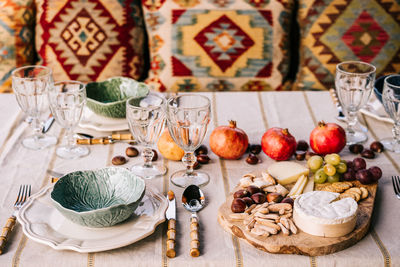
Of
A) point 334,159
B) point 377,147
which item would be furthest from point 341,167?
point 377,147

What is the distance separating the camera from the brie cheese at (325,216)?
92cm

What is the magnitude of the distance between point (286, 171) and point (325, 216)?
237mm

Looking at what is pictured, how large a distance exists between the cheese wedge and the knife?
241 millimetres

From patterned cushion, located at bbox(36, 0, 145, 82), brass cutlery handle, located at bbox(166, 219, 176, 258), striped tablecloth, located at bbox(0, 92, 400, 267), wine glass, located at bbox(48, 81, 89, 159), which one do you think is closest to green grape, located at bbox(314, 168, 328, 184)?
striped tablecloth, located at bbox(0, 92, 400, 267)

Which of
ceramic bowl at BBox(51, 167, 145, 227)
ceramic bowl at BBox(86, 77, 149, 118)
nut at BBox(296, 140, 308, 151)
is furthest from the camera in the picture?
ceramic bowl at BBox(86, 77, 149, 118)

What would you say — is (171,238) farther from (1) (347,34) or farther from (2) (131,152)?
(1) (347,34)

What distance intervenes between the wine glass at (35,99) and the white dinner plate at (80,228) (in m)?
0.36

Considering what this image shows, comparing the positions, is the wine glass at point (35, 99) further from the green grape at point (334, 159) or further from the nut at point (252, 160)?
the green grape at point (334, 159)

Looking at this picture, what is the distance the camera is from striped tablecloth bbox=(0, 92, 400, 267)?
911mm

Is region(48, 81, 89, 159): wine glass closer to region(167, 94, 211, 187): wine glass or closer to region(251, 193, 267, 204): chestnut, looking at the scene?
region(167, 94, 211, 187): wine glass

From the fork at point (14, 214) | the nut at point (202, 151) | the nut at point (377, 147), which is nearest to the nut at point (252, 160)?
the nut at point (202, 151)

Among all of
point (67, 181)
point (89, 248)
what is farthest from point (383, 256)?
point (67, 181)

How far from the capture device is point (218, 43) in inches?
90.1

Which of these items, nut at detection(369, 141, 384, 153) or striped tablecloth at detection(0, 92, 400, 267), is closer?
striped tablecloth at detection(0, 92, 400, 267)
